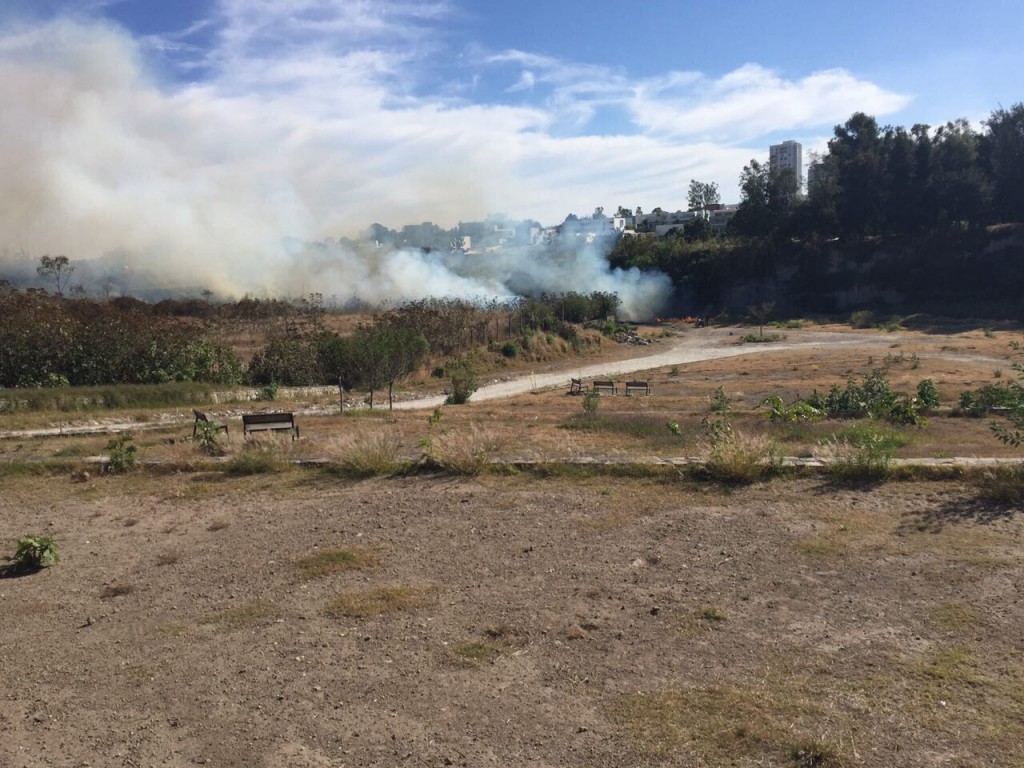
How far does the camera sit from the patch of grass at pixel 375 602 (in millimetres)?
6430

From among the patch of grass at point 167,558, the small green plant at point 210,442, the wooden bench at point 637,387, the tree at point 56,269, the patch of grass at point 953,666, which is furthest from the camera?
the tree at point 56,269

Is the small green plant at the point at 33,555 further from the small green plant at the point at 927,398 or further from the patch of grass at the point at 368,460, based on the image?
the small green plant at the point at 927,398

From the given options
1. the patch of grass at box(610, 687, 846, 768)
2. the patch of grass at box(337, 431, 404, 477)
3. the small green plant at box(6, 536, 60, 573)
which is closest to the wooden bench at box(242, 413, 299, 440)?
the patch of grass at box(337, 431, 404, 477)

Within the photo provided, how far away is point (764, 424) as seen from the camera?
14.7 m

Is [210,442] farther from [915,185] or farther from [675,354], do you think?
[915,185]

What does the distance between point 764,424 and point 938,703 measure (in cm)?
1023

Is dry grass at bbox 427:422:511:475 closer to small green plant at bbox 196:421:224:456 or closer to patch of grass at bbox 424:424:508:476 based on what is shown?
patch of grass at bbox 424:424:508:476

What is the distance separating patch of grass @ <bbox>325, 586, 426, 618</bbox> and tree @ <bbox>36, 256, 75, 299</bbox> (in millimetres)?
52173

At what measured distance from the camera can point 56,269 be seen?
5262cm

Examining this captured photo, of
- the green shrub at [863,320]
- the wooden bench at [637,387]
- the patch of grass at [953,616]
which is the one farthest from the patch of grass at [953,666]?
the green shrub at [863,320]

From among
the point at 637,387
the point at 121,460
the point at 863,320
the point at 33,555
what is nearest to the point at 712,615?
the point at 33,555

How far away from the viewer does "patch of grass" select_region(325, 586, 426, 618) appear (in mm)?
6430

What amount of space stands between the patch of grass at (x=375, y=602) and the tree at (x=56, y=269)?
5217 centimetres

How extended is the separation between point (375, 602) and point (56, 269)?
55.4 metres
